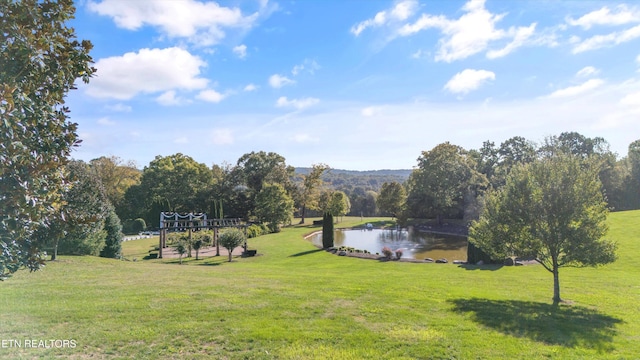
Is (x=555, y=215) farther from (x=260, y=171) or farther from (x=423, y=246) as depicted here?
(x=260, y=171)

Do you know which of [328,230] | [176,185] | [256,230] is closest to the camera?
[328,230]

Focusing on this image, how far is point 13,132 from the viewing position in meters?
2.71

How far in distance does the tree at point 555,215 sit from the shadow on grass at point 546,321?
1.21 m

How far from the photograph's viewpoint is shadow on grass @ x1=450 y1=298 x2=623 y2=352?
7.06 m

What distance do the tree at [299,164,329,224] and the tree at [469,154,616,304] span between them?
44.2 m

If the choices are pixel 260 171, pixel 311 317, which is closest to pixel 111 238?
pixel 311 317

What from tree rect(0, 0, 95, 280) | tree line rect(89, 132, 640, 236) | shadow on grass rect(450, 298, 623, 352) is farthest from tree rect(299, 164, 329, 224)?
tree rect(0, 0, 95, 280)

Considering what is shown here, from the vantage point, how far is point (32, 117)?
2.90m

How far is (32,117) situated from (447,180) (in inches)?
1784

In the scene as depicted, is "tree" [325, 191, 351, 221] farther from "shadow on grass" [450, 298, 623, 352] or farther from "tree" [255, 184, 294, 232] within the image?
"shadow on grass" [450, 298, 623, 352]

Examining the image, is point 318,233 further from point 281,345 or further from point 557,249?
point 281,345

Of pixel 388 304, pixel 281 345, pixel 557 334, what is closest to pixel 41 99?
pixel 281 345

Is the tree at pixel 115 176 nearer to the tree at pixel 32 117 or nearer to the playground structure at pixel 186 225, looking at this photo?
the playground structure at pixel 186 225

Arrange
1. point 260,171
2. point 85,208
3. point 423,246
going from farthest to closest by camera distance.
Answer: point 260,171 < point 423,246 < point 85,208
